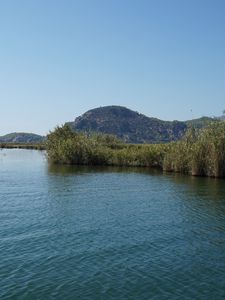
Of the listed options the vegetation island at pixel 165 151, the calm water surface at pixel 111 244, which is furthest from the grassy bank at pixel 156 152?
the calm water surface at pixel 111 244

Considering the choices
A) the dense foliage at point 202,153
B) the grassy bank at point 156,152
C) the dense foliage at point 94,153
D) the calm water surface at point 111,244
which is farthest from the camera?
the dense foliage at point 94,153

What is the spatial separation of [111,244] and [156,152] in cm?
4805

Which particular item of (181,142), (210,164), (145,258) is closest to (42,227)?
(145,258)

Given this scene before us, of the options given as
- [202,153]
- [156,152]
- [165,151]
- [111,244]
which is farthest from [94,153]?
[111,244]

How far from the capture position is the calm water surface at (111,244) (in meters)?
17.2

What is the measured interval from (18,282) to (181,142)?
1835 inches

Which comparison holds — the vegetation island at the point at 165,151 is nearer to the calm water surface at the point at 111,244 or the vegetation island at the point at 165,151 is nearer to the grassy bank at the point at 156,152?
the grassy bank at the point at 156,152

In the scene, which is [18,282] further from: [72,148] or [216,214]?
[72,148]

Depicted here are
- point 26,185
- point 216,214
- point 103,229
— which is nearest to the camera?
point 103,229

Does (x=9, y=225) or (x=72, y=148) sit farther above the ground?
(x=72, y=148)

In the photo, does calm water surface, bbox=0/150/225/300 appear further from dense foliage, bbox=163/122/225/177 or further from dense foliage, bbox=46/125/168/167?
dense foliage, bbox=46/125/168/167

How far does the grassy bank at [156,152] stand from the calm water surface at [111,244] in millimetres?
13742

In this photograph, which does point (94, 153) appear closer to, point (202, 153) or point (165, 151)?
point (165, 151)

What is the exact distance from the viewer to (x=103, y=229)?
2631 centimetres
